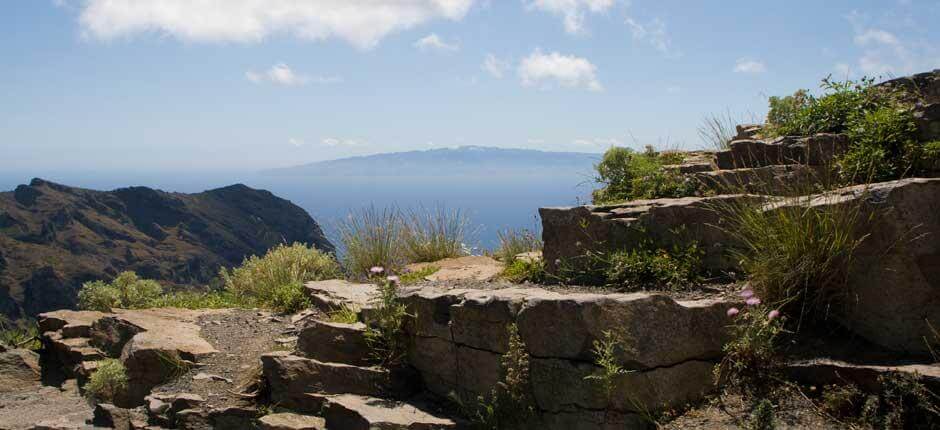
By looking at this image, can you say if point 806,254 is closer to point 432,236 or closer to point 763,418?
point 763,418

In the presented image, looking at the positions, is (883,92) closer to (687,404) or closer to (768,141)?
(768,141)

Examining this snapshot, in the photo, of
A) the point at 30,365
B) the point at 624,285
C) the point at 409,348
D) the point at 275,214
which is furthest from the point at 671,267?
the point at 275,214

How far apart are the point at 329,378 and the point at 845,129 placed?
5951 mm

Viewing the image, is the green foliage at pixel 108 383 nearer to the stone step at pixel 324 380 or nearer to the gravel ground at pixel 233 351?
the gravel ground at pixel 233 351

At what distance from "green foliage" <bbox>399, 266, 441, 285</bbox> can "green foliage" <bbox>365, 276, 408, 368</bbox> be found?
201cm

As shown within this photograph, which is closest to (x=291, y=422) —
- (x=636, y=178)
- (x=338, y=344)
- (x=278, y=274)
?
(x=338, y=344)

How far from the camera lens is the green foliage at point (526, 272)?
786 cm

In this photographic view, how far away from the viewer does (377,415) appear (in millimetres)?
6293

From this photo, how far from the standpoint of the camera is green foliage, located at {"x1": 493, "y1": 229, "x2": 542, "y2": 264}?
10.9m

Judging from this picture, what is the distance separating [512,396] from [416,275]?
166 inches

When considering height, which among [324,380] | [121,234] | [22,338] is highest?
Result: [324,380]

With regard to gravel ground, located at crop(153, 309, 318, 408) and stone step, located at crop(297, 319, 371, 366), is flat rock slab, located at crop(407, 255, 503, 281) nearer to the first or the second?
stone step, located at crop(297, 319, 371, 366)

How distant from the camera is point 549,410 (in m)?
5.77

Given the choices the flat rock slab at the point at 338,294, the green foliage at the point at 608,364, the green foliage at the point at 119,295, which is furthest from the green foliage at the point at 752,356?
the green foliage at the point at 119,295
